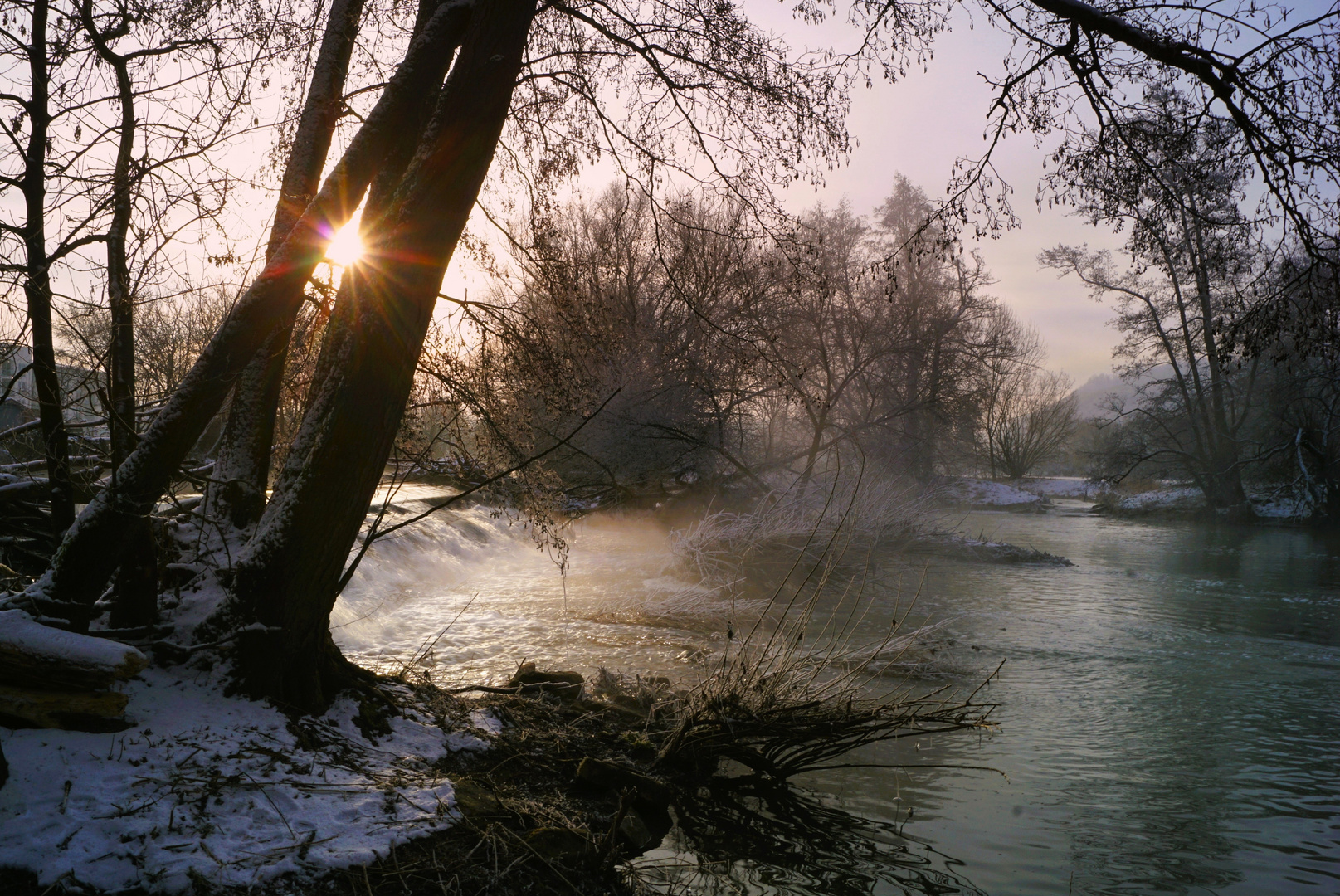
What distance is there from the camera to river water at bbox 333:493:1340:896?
4234 mm

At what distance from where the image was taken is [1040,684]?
7719 mm

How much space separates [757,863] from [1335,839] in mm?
3612

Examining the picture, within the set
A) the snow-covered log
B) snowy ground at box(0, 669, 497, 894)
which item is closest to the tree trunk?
the snow-covered log

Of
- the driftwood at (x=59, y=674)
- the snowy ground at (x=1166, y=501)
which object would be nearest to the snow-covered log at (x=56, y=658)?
the driftwood at (x=59, y=674)

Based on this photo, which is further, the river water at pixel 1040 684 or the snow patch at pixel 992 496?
the snow patch at pixel 992 496

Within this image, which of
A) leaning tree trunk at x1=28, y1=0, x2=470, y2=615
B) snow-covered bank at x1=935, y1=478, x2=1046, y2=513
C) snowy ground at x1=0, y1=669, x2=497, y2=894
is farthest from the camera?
snow-covered bank at x1=935, y1=478, x2=1046, y2=513

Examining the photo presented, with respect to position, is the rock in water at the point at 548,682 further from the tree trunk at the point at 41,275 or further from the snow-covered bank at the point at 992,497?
the snow-covered bank at the point at 992,497

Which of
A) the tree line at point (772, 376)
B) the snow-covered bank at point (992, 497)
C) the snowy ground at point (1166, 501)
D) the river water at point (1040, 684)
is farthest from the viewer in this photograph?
the snow-covered bank at point (992, 497)

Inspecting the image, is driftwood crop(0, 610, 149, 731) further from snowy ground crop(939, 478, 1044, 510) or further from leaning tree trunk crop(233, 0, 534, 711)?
snowy ground crop(939, 478, 1044, 510)

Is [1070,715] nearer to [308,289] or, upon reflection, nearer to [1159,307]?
[308,289]

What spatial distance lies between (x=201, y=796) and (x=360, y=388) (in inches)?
68.7

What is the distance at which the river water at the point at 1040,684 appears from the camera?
423cm

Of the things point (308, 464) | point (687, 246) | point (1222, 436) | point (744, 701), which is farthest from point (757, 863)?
point (1222, 436)

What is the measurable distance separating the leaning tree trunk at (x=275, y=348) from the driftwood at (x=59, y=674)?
1265 millimetres
